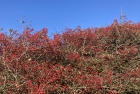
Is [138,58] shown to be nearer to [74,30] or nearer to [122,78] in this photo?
[122,78]

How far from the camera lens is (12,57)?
4.95m

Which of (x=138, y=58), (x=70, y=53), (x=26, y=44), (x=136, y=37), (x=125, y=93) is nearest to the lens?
(x=125, y=93)

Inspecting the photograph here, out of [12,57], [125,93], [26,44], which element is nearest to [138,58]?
[125,93]

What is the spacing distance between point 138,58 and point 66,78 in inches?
107

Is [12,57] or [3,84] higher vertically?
[12,57]

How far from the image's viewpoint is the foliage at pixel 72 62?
15.2ft

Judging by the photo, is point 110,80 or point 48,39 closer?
point 110,80

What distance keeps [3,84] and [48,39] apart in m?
2.10

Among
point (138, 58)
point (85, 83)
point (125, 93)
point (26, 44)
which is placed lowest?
point (125, 93)

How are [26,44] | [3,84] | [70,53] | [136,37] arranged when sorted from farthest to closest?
[136,37] < [70,53] < [26,44] < [3,84]

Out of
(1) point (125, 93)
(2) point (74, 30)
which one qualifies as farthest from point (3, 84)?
(2) point (74, 30)

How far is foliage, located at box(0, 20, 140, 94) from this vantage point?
462 cm

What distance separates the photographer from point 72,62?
5996 mm

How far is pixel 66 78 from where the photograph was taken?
505cm
